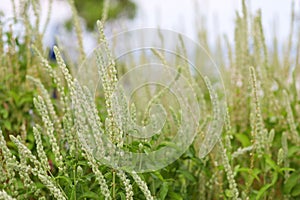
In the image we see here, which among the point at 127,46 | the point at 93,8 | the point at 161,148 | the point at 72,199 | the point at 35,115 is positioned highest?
the point at 93,8

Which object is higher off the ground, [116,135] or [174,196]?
[116,135]

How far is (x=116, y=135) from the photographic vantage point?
1.30 m

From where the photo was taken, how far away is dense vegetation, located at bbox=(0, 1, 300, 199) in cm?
133

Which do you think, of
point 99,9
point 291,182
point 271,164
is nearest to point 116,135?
point 271,164

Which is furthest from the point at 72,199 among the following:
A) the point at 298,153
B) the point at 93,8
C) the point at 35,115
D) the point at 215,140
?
the point at 93,8

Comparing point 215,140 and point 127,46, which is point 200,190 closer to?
point 215,140

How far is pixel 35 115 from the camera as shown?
7.19ft

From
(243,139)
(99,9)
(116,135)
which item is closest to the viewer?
(116,135)

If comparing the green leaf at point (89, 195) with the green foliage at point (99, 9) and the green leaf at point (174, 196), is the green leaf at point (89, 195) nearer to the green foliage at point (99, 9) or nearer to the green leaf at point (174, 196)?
the green leaf at point (174, 196)

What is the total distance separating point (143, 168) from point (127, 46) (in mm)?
1634

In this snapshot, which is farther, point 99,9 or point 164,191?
point 99,9

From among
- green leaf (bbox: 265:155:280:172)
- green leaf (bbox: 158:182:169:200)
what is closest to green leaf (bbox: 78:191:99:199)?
green leaf (bbox: 158:182:169:200)

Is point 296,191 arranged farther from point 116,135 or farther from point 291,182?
point 116,135

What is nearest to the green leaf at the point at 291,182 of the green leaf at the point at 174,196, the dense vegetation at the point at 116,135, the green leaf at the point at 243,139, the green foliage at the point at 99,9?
the dense vegetation at the point at 116,135
